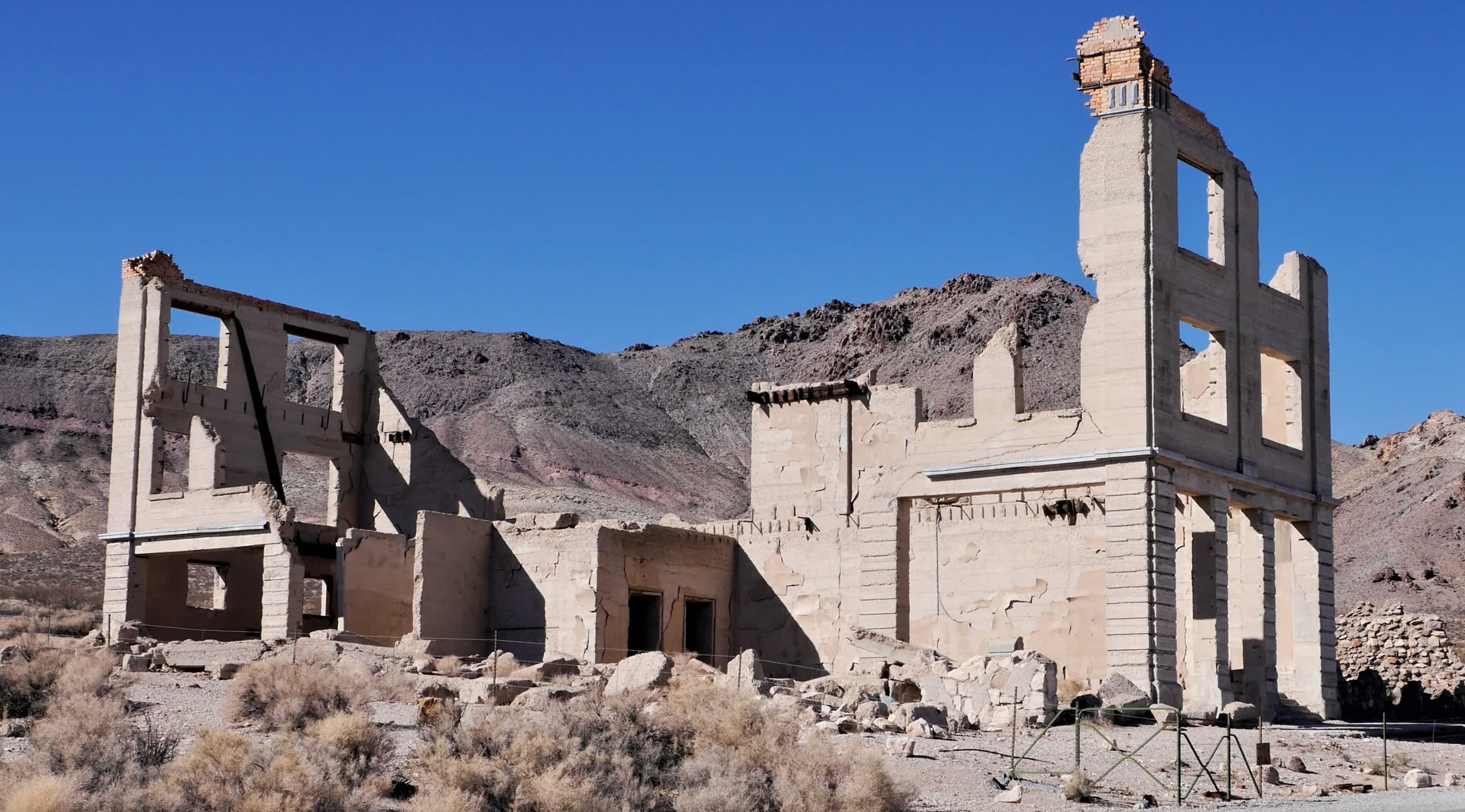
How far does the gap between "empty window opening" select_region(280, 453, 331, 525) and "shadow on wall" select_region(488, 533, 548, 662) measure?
40.4 metres

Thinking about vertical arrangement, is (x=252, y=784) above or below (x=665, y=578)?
below

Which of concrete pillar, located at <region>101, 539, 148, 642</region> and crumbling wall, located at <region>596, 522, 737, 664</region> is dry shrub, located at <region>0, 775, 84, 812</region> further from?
concrete pillar, located at <region>101, 539, 148, 642</region>

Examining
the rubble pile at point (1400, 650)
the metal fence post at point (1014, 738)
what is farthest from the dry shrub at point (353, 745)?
the rubble pile at point (1400, 650)

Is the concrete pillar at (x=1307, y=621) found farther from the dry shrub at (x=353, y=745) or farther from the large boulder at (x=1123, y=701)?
the dry shrub at (x=353, y=745)

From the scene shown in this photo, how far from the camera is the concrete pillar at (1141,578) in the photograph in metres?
25.9

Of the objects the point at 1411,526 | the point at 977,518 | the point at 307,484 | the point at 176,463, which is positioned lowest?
the point at 977,518

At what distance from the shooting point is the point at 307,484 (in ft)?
264

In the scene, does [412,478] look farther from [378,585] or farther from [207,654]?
[207,654]

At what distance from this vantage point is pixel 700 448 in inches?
4235

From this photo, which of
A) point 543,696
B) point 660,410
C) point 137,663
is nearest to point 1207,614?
point 543,696

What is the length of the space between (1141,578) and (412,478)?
15906 mm

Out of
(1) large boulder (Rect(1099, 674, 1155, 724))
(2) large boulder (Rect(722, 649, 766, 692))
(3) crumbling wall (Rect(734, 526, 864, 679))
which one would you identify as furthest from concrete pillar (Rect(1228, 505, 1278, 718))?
(2) large boulder (Rect(722, 649, 766, 692))

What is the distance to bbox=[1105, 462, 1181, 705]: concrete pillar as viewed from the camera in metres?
25.9

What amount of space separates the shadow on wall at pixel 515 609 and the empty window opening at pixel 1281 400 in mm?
12769
